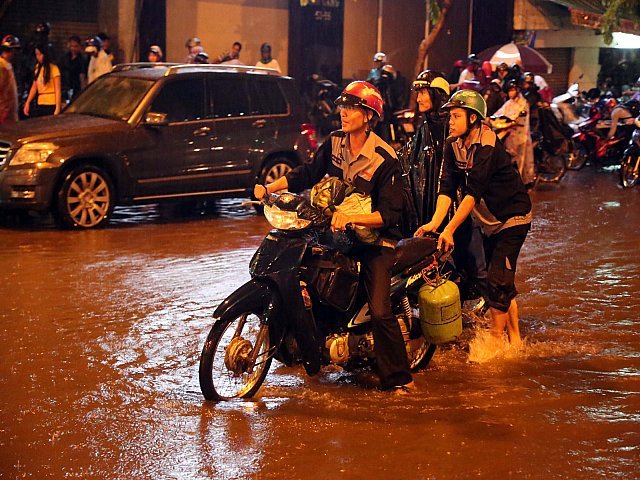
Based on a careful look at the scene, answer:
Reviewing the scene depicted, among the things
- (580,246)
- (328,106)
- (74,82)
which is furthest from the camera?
(328,106)

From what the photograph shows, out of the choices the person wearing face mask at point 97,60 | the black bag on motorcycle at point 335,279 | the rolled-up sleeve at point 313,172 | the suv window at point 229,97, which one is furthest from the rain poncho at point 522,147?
the black bag on motorcycle at point 335,279

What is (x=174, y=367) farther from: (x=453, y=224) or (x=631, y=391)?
(x=631, y=391)

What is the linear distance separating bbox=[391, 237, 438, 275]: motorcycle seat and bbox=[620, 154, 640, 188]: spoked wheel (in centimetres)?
1153

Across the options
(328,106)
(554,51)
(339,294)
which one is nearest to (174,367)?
(339,294)

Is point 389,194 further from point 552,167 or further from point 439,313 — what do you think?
point 552,167

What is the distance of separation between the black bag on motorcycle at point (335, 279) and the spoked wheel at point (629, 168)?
1221cm

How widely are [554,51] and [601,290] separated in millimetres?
22732

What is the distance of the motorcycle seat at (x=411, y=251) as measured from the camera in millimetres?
6500

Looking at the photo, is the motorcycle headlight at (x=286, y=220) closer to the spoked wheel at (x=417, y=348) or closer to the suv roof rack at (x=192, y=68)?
the spoked wheel at (x=417, y=348)

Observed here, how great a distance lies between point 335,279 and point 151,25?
17230 millimetres

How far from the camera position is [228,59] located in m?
21.2

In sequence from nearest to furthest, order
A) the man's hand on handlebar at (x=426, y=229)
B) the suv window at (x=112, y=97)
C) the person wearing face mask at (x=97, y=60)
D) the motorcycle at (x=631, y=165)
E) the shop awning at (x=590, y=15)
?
1. the man's hand on handlebar at (x=426, y=229)
2. the suv window at (x=112, y=97)
3. the motorcycle at (x=631, y=165)
4. the person wearing face mask at (x=97, y=60)
5. the shop awning at (x=590, y=15)

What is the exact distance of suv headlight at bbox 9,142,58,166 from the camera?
1191 centimetres

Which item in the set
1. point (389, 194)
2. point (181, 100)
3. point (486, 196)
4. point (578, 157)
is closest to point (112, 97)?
point (181, 100)
